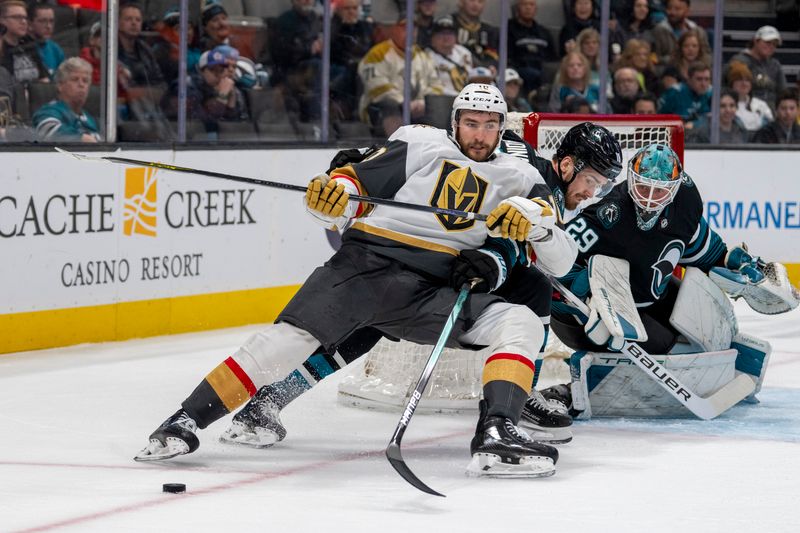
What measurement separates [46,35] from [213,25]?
3.12ft

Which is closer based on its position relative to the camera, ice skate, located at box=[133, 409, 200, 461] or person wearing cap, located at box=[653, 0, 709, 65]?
ice skate, located at box=[133, 409, 200, 461]

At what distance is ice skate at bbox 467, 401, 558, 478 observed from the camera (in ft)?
11.0

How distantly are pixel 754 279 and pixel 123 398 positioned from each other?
1.94 metres

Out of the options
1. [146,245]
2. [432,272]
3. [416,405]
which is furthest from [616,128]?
[416,405]

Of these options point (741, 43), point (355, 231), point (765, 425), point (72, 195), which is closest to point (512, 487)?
point (355, 231)

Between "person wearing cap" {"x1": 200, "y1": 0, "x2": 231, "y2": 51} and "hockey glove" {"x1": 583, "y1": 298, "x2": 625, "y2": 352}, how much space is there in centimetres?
255

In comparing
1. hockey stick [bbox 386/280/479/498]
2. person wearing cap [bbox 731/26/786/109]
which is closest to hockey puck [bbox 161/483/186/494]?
hockey stick [bbox 386/280/479/498]

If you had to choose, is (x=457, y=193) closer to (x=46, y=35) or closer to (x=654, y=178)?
(x=654, y=178)

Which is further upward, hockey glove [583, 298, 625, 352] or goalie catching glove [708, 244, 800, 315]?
goalie catching glove [708, 244, 800, 315]

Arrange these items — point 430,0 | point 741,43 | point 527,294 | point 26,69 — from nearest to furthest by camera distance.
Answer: point 527,294
point 26,69
point 430,0
point 741,43

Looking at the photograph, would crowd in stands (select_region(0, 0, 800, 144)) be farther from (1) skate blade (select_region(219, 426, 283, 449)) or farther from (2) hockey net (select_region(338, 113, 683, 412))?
(1) skate blade (select_region(219, 426, 283, 449))

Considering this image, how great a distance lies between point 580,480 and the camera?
11.2 feet

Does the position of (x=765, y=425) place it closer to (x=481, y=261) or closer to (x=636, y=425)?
(x=636, y=425)

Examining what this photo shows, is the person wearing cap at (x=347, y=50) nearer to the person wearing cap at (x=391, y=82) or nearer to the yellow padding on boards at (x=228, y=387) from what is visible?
the person wearing cap at (x=391, y=82)
